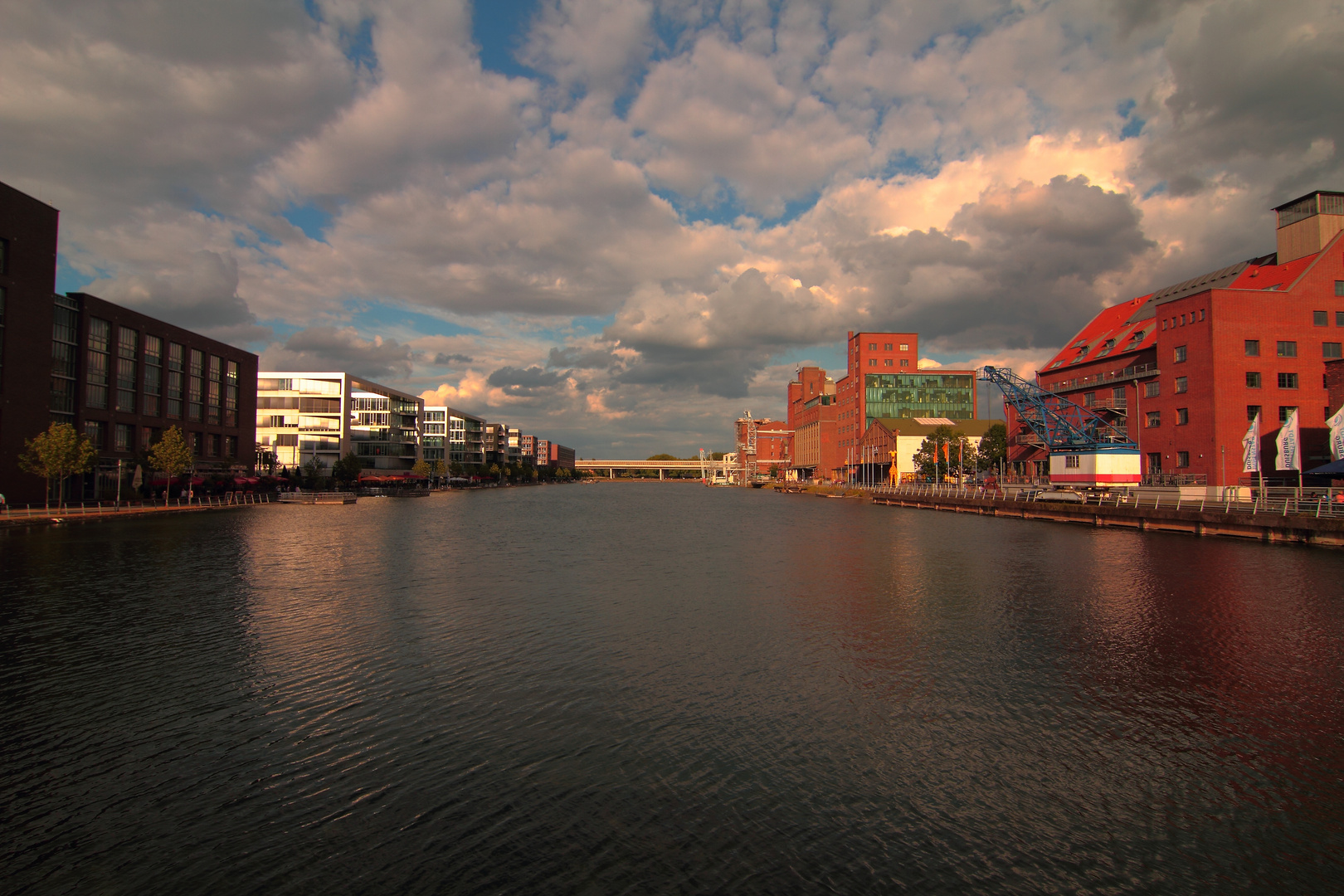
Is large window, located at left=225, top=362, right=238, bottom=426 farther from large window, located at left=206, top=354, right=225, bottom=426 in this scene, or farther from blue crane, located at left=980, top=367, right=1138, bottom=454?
blue crane, located at left=980, top=367, right=1138, bottom=454

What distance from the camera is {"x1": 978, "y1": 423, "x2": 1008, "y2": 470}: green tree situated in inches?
4097

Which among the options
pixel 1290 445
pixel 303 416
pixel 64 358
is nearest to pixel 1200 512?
pixel 1290 445

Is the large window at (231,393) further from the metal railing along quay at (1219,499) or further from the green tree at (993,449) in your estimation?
the green tree at (993,449)

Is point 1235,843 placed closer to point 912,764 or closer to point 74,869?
point 912,764

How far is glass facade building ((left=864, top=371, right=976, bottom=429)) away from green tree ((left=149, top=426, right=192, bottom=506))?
113m

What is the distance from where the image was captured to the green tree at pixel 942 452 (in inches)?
4218

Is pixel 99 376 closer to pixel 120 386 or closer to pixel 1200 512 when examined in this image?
pixel 120 386

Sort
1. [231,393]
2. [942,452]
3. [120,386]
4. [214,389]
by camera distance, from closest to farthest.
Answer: [120,386] → [214,389] → [231,393] → [942,452]

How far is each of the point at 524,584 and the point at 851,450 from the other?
129 m

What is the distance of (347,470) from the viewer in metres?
106

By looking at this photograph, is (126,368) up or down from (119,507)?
up

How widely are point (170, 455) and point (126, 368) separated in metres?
12.1

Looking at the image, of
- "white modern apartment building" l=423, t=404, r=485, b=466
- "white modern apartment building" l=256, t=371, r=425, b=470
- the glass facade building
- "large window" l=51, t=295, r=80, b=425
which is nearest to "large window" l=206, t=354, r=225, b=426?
"large window" l=51, t=295, r=80, b=425

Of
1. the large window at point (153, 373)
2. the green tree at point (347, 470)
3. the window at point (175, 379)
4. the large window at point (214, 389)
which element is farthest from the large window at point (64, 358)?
the green tree at point (347, 470)
